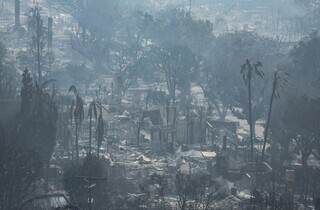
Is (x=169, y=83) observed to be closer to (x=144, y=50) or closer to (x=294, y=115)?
(x=144, y=50)

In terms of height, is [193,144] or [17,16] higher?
[17,16]

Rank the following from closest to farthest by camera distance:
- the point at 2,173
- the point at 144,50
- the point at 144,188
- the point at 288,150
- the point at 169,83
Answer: the point at 2,173 < the point at 144,188 < the point at 288,150 < the point at 169,83 < the point at 144,50

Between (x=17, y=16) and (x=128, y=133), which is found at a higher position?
(x=17, y=16)

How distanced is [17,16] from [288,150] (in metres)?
28.9

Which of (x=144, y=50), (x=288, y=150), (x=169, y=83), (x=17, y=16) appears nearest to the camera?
(x=288, y=150)

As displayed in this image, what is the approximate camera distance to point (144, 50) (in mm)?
49875

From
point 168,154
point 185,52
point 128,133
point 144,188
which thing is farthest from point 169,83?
point 144,188

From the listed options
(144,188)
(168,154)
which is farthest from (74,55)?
(144,188)

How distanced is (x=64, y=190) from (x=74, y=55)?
29208 mm

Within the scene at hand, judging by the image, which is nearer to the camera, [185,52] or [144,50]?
[185,52]

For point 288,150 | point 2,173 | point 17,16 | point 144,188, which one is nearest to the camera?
point 2,173

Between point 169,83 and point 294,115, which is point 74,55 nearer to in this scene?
point 169,83

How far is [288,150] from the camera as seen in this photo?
29234mm

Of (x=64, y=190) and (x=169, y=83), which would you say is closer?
(x=64, y=190)
